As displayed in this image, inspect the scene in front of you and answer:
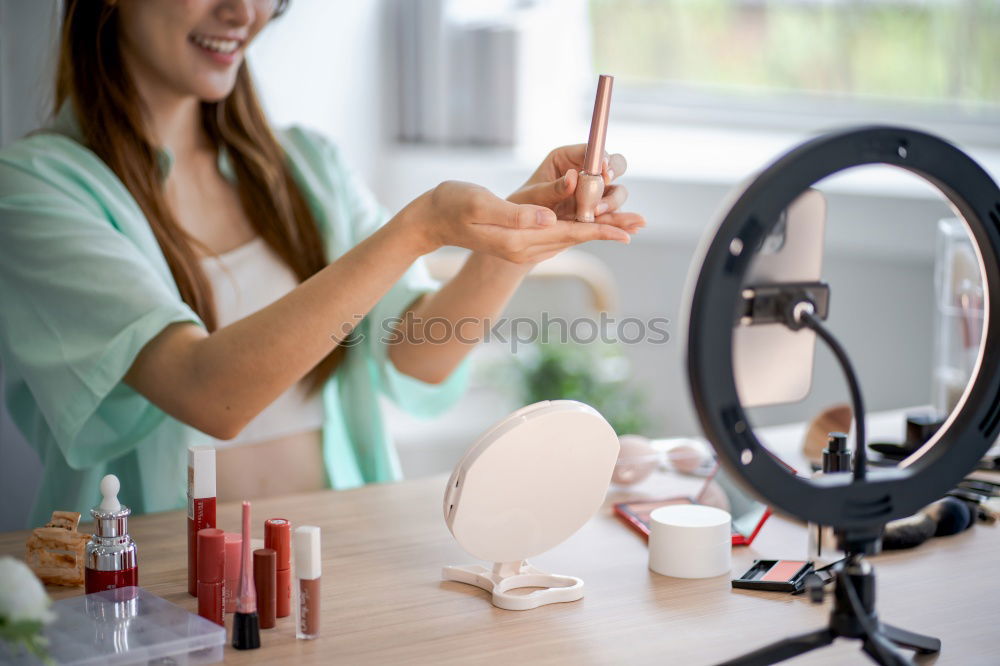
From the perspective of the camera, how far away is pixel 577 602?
2.70ft

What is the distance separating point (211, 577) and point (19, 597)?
177 mm

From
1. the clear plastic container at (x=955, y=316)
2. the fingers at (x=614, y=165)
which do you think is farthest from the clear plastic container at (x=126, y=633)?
the clear plastic container at (x=955, y=316)

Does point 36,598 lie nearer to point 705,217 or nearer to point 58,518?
point 58,518

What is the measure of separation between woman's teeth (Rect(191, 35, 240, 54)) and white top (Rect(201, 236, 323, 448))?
0.23m

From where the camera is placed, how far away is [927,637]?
0.74m

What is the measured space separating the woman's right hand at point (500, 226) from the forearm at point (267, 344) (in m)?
0.05

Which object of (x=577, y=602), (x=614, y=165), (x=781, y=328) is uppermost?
(x=614, y=165)

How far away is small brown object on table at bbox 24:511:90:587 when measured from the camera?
0.83m

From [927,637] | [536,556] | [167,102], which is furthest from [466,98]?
[927,637]

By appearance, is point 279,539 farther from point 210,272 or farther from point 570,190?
point 210,272

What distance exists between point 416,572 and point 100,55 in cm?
70

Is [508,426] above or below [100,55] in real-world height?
below

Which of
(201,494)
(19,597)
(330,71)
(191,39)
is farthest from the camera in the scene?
(330,71)

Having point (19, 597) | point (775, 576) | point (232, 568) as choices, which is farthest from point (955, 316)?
point (19, 597)
